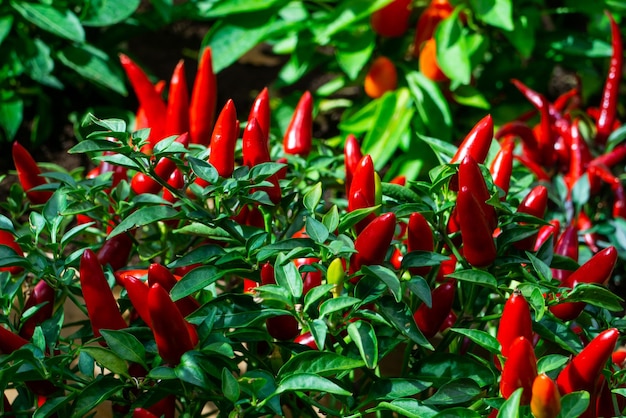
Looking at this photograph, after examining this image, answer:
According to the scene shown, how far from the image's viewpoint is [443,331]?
1.12 metres

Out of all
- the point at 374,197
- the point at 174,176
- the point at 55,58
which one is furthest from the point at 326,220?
the point at 55,58

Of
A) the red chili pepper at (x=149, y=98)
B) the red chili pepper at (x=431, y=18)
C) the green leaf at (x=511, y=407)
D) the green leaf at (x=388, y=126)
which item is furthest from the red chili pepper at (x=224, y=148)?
the red chili pepper at (x=431, y=18)

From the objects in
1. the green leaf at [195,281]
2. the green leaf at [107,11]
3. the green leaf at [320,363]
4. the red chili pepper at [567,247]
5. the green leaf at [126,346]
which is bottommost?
the red chili pepper at [567,247]

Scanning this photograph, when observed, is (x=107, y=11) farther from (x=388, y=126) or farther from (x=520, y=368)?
(x=520, y=368)

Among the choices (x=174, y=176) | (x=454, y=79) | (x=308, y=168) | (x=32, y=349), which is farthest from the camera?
(x=454, y=79)

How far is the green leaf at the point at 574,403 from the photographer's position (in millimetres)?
779

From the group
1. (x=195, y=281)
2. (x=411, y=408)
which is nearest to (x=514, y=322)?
(x=411, y=408)

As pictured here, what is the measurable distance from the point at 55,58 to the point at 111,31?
0.20 m

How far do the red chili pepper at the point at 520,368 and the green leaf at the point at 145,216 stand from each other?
0.41 metres

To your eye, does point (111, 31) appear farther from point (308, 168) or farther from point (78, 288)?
point (78, 288)

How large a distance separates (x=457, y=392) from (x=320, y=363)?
164 millimetres

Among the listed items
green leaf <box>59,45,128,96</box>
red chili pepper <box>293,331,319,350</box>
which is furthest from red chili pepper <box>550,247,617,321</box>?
green leaf <box>59,45,128,96</box>

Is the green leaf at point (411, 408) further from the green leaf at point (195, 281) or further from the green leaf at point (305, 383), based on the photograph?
the green leaf at point (195, 281)

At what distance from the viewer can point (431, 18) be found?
2.06 m
